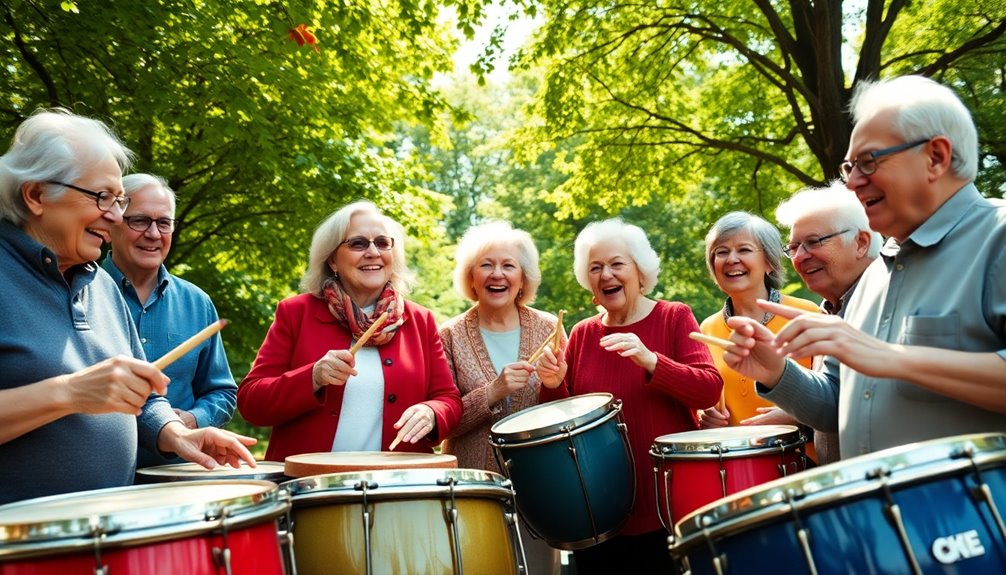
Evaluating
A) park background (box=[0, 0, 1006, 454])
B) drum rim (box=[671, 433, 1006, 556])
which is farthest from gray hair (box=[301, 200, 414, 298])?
park background (box=[0, 0, 1006, 454])

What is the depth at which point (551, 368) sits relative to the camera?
169 inches

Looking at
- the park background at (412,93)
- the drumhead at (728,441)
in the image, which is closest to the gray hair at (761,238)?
the drumhead at (728,441)

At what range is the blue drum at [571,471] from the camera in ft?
12.4

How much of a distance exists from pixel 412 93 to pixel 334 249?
6.52m

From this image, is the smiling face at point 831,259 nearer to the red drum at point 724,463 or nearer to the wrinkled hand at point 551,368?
the red drum at point 724,463

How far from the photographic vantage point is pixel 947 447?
1.97 metres

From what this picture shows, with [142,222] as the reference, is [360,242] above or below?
below

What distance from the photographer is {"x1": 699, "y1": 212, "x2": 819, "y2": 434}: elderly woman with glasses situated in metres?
4.48

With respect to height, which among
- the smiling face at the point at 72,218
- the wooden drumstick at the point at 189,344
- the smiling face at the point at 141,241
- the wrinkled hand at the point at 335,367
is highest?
the smiling face at the point at 141,241

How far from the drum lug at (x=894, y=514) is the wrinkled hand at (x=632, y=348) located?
6.75 feet

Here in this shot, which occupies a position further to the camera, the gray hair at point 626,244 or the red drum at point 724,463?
the gray hair at point 626,244

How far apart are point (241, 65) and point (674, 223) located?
13249 mm

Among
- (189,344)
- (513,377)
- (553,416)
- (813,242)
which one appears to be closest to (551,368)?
(513,377)

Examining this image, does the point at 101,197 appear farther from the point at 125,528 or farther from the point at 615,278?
the point at 615,278
